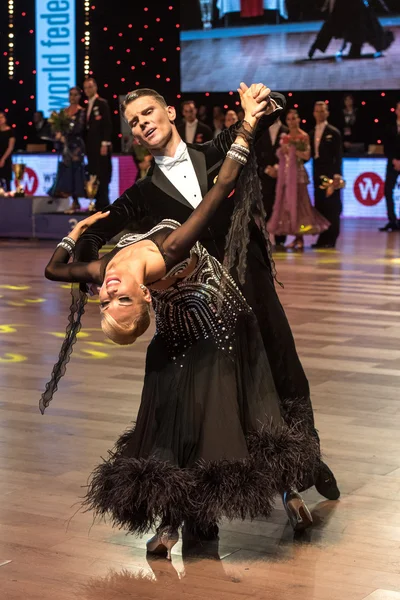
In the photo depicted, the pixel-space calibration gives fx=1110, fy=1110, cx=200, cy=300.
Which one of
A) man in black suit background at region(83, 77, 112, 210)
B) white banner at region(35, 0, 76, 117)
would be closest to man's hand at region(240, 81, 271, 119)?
man in black suit background at region(83, 77, 112, 210)

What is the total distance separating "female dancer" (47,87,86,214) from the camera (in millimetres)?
14000

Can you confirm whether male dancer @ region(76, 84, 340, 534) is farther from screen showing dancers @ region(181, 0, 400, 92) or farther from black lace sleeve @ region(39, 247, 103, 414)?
screen showing dancers @ region(181, 0, 400, 92)

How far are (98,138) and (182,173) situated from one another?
37.1 feet

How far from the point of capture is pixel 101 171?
15.0 metres

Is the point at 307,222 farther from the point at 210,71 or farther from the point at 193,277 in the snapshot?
the point at 193,277

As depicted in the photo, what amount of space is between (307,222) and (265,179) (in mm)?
1006

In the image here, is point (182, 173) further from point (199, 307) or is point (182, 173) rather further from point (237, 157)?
point (199, 307)

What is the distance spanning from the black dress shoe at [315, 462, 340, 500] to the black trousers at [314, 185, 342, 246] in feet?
30.9

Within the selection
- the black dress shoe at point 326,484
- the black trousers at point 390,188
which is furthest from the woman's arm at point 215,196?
the black trousers at point 390,188

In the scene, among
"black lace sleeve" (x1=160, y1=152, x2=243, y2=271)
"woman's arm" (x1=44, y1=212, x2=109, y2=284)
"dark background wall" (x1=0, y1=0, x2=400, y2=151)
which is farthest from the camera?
"dark background wall" (x1=0, y1=0, x2=400, y2=151)

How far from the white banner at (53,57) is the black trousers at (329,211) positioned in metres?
7.86

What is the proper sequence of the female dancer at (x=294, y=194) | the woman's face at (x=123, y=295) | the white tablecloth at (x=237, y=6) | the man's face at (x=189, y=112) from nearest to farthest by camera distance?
the woman's face at (x=123, y=295), the female dancer at (x=294, y=194), the man's face at (x=189, y=112), the white tablecloth at (x=237, y=6)

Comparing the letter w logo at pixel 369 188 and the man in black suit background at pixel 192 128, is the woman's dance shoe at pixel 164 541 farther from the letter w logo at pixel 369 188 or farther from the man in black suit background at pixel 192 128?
the letter w logo at pixel 369 188

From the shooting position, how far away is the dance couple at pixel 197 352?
317cm
